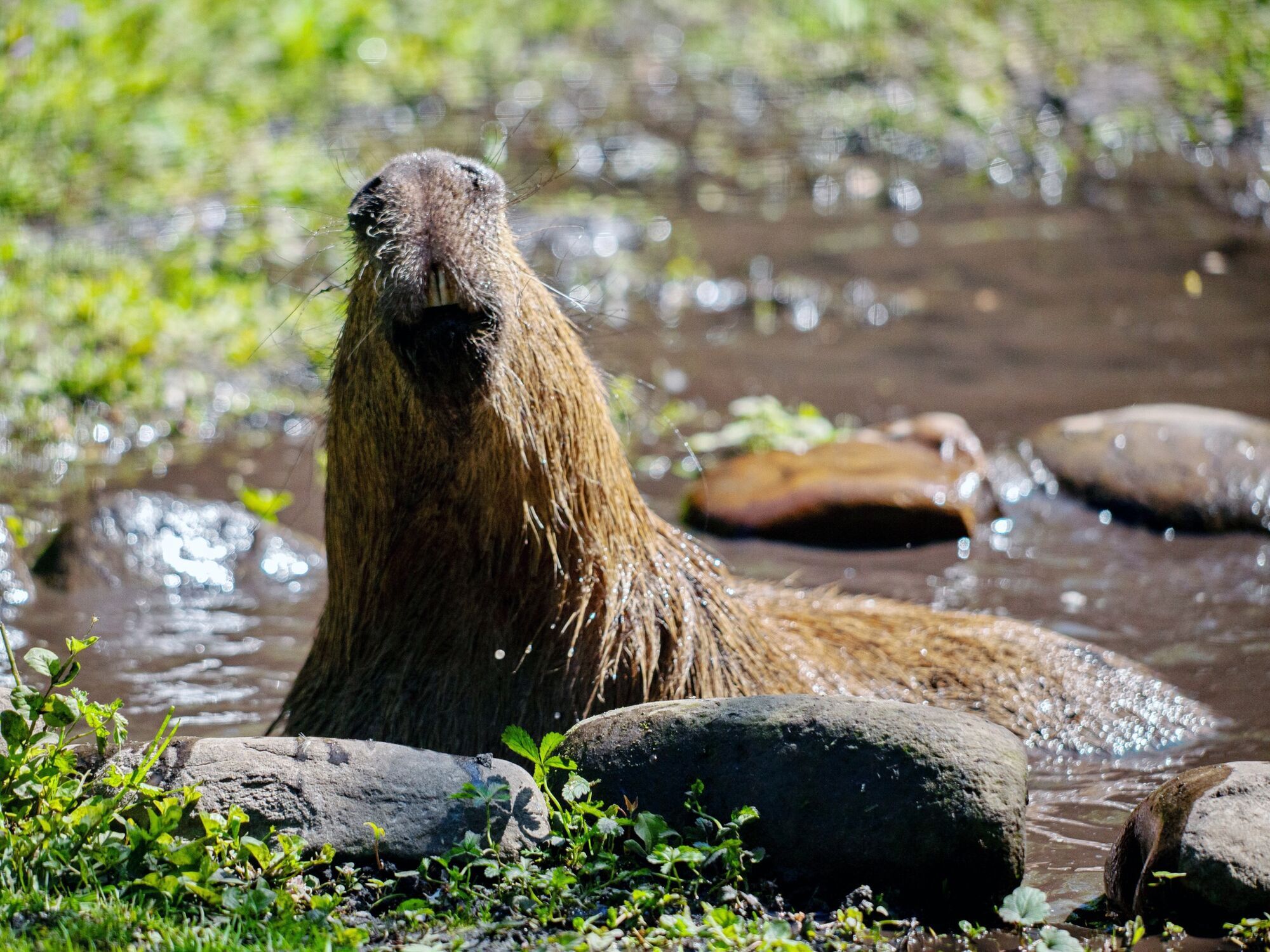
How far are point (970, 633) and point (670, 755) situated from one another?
166 centimetres

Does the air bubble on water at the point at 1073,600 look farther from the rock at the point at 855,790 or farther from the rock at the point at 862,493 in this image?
the rock at the point at 855,790

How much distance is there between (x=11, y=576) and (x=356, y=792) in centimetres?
312

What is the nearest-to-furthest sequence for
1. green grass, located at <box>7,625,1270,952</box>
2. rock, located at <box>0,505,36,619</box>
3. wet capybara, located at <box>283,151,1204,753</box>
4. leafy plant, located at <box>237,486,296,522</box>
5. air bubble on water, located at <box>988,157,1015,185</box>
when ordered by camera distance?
green grass, located at <box>7,625,1270,952</box>, wet capybara, located at <box>283,151,1204,753</box>, rock, located at <box>0,505,36,619</box>, leafy plant, located at <box>237,486,296,522</box>, air bubble on water, located at <box>988,157,1015,185</box>

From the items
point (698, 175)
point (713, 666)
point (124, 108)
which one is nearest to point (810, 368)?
point (698, 175)

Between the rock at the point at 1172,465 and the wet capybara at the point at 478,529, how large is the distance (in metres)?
2.81

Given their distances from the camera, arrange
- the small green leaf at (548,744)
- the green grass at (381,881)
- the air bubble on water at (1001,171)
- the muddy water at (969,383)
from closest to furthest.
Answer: the green grass at (381,881), the small green leaf at (548,744), the muddy water at (969,383), the air bubble on water at (1001,171)

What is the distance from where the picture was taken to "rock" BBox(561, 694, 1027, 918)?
3002 millimetres

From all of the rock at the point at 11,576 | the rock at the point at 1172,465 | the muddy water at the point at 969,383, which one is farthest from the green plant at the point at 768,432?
the rock at the point at 11,576

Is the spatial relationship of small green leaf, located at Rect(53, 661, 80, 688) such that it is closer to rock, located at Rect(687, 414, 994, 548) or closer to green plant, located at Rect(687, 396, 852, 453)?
rock, located at Rect(687, 414, 994, 548)

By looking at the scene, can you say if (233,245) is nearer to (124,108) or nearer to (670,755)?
(124,108)

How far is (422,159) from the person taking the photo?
11.1ft

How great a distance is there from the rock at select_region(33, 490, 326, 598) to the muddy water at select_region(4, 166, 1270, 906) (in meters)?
0.11

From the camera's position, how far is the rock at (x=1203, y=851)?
9.53 feet

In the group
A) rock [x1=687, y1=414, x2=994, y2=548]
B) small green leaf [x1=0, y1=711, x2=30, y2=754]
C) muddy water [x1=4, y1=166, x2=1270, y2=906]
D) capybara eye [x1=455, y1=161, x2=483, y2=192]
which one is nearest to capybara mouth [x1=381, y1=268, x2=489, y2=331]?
capybara eye [x1=455, y1=161, x2=483, y2=192]
